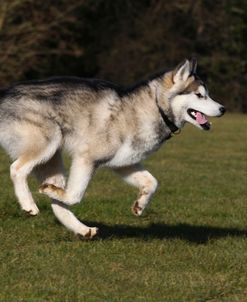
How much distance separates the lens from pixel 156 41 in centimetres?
3631

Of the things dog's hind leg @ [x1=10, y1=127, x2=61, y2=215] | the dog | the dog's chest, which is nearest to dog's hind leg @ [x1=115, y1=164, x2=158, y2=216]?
the dog

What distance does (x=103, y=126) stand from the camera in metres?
7.44

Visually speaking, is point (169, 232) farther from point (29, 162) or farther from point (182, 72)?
point (29, 162)

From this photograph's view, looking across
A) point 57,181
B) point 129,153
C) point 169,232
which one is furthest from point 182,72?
point 169,232

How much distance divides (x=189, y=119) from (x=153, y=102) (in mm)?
335

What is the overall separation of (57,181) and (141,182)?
74cm

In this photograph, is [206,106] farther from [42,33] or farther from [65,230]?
[42,33]

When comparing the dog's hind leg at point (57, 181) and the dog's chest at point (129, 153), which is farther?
the dog's hind leg at point (57, 181)

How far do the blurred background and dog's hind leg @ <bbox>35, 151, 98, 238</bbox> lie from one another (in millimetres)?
26835

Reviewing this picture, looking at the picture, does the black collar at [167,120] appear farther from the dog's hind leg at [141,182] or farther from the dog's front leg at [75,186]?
the dog's front leg at [75,186]

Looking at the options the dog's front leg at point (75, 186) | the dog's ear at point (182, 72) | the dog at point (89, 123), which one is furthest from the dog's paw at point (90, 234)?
the dog's ear at point (182, 72)

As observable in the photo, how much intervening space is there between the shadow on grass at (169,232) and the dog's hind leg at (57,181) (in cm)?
38

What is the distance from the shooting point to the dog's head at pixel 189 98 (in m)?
7.57

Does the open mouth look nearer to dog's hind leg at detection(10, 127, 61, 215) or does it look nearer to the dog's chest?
the dog's chest
